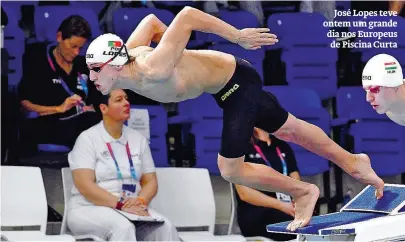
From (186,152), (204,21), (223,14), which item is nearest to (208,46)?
(223,14)

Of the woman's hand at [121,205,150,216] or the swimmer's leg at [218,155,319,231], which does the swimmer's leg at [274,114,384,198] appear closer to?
the swimmer's leg at [218,155,319,231]

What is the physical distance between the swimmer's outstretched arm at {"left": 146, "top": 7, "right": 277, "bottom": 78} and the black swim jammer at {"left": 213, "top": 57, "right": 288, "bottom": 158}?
472mm

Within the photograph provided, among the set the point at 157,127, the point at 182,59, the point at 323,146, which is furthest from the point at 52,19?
the point at 323,146

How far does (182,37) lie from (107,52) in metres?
0.55

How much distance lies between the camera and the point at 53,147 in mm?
10641

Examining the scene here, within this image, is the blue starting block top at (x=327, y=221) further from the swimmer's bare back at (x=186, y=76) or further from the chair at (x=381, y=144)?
the chair at (x=381, y=144)

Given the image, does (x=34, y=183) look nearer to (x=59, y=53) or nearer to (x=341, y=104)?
(x=59, y=53)

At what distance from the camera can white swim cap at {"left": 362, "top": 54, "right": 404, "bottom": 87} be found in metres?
8.84

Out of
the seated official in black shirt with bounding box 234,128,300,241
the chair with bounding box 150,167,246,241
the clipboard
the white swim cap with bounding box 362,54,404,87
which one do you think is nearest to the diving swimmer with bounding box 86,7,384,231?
the white swim cap with bounding box 362,54,404,87

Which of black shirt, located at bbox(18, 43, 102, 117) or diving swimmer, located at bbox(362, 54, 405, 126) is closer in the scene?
diving swimmer, located at bbox(362, 54, 405, 126)

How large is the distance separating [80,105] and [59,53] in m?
0.53

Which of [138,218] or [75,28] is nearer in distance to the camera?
[138,218]

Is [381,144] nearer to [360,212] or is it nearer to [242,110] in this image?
[360,212]

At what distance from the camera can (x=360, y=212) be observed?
9.11 metres
